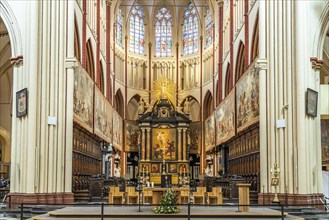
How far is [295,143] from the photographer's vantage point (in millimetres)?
20953

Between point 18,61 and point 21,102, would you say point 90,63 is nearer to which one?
point 18,61

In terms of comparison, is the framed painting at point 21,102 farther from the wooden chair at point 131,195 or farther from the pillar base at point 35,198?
the wooden chair at point 131,195

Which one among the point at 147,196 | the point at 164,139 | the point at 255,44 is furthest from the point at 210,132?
the point at 147,196

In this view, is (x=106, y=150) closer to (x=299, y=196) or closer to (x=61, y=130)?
(x=61, y=130)

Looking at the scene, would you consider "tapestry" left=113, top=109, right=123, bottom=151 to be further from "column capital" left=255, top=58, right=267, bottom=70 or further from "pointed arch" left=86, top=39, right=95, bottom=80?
"column capital" left=255, top=58, right=267, bottom=70

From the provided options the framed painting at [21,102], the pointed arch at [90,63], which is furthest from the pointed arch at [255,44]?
the framed painting at [21,102]

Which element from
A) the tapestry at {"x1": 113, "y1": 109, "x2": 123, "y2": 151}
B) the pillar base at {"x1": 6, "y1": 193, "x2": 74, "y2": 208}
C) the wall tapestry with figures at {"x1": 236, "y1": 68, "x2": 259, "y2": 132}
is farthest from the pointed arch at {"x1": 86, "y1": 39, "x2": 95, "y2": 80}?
the pillar base at {"x1": 6, "y1": 193, "x2": 74, "y2": 208}

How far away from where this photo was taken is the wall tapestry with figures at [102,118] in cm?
3444

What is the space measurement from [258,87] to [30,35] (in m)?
10.1

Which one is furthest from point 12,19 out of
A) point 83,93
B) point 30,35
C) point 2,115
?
point 2,115

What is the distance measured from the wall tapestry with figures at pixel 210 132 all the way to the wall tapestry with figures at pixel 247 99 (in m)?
12.0

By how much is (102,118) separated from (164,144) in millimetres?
12002

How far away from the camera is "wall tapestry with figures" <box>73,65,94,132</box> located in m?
26.1

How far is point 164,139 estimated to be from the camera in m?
48.0
